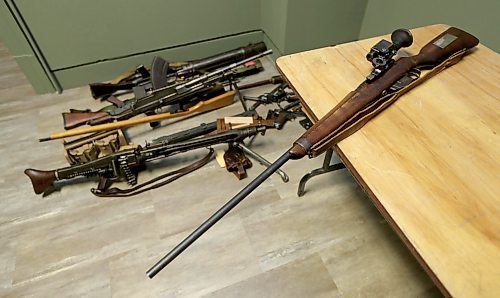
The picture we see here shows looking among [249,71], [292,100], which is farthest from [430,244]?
[249,71]

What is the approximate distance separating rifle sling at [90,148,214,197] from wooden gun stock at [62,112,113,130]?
0.44 metres

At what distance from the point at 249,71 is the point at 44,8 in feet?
3.84

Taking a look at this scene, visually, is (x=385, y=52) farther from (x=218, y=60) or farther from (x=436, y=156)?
(x=218, y=60)

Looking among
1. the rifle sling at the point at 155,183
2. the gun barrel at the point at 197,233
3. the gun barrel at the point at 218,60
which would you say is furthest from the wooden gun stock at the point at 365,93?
the gun barrel at the point at 218,60

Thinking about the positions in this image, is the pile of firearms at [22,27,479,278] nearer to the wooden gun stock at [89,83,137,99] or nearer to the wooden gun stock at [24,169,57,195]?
the wooden gun stock at [24,169,57,195]

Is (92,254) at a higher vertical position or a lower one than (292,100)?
lower

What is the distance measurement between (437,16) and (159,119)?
4.66ft

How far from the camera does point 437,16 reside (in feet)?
4.26

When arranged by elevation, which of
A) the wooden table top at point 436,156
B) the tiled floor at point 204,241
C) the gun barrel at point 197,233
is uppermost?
the wooden table top at point 436,156

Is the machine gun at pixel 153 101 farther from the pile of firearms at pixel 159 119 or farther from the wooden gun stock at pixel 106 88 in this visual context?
the wooden gun stock at pixel 106 88

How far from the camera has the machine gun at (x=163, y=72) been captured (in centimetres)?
164

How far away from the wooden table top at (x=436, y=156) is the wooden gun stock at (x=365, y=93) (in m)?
0.04

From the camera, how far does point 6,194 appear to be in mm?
1271

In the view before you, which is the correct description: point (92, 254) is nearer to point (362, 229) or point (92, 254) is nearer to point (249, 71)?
point (362, 229)
